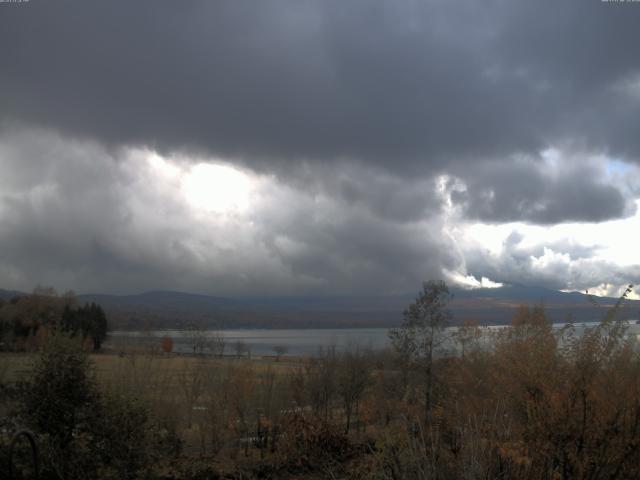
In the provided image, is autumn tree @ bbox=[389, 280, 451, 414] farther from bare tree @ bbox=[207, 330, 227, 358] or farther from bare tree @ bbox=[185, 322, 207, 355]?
bare tree @ bbox=[185, 322, 207, 355]

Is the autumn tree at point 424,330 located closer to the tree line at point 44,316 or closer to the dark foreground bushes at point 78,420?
the dark foreground bushes at point 78,420

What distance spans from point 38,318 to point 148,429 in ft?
268

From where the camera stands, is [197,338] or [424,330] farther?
[197,338]

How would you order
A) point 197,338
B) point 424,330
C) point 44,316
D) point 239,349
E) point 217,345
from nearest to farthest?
point 424,330, point 217,345, point 197,338, point 239,349, point 44,316

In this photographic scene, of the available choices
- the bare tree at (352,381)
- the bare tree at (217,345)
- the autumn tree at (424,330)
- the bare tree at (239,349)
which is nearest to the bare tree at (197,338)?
the bare tree at (217,345)

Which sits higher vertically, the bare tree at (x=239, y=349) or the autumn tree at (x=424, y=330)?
the autumn tree at (x=424, y=330)

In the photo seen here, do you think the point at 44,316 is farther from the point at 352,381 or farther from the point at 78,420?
the point at 78,420

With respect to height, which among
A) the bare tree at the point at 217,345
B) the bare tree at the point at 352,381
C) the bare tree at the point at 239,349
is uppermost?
the bare tree at the point at 217,345

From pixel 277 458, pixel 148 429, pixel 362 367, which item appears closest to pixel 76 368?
pixel 148 429

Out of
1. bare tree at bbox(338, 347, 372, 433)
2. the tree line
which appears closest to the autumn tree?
bare tree at bbox(338, 347, 372, 433)

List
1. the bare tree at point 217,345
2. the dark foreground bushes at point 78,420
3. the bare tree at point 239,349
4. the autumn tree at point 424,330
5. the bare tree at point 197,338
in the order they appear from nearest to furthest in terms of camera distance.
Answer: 1. the dark foreground bushes at point 78,420
2. the autumn tree at point 424,330
3. the bare tree at point 217,345
4. the bare tree at point 197,338
5. the bare tree at point 239,349

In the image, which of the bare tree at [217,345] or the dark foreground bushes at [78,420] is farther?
the bare tree at [217,345]

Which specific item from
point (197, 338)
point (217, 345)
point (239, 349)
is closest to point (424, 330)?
point (217, 345)

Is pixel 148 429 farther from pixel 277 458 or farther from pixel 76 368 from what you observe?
pixel 277 458
